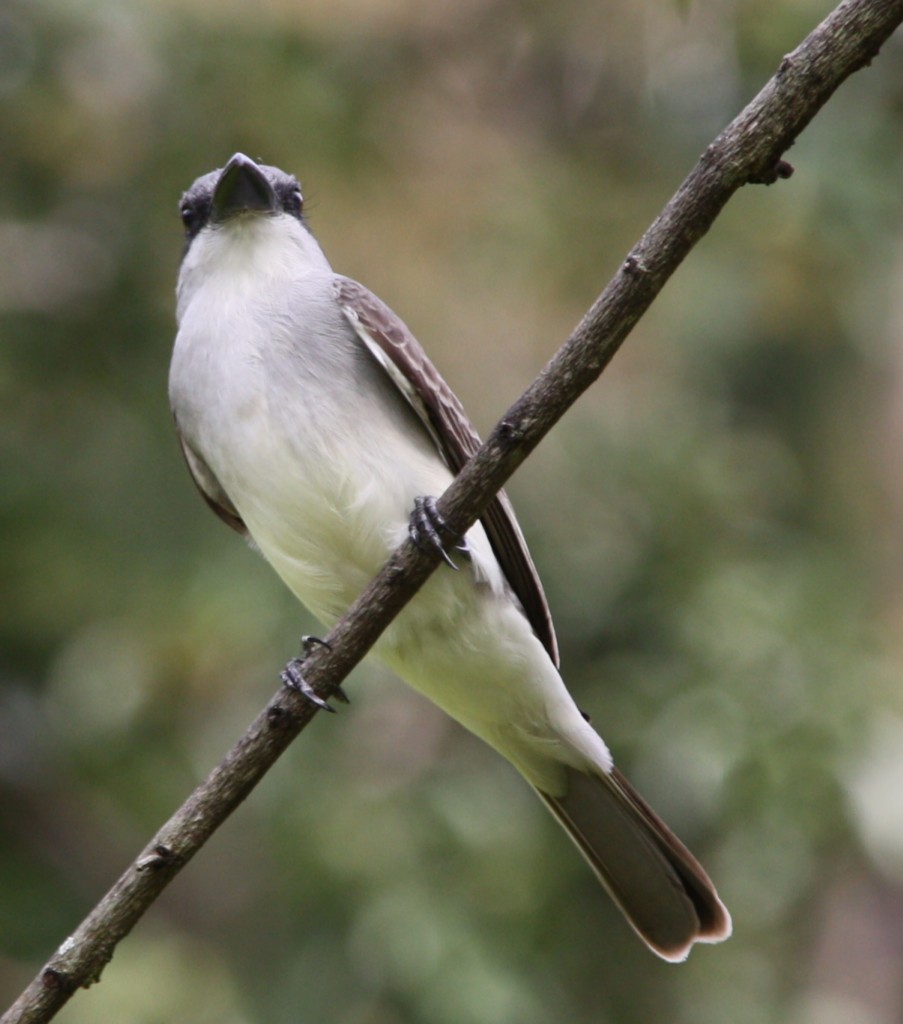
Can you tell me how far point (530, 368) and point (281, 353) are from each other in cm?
255

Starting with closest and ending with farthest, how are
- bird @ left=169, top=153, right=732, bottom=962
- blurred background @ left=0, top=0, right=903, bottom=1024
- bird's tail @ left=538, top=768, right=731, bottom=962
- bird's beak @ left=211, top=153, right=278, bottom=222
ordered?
bird @ left=169, top=153, right=732, bottom=962 → bird's tail @ left=538, top=768, right=731, bottom=962 → bird's beak @ left=211, top=153, right=278, bottom=222 → blurred background @ left=0, top=0, right=903, bottom=1024

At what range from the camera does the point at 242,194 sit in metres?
3.86

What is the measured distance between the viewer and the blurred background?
4.54 meters

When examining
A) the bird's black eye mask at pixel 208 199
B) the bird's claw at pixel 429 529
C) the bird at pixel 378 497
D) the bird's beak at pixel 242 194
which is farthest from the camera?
the bird's black eye mask at pixel 208 199

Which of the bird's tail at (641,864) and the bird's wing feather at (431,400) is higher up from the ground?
the bird's wing feather at (431,400)

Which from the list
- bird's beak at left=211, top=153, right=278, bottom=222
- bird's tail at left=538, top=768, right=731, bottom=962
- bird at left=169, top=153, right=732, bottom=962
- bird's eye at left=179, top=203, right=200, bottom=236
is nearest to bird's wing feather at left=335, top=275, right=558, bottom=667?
bird at left=169, top=153, right=732, bottom=962

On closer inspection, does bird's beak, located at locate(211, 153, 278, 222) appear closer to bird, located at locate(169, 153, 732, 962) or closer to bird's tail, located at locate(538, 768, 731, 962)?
bird, located at locate(169, 153, 732, 962)

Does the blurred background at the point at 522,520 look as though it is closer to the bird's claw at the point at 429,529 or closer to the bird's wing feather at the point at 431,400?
the bird's wing feather at the point at 431,400

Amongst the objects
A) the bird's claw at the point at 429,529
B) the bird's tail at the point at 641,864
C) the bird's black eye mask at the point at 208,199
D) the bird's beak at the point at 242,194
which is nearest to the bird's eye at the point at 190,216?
the bird's black eye mask at the point at 208,199

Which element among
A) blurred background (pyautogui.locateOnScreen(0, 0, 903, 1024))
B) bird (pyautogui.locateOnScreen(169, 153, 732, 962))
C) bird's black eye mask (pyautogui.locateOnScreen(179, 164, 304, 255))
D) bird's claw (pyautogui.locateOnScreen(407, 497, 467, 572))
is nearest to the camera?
bird's claw (pyautogui.locateOnScreen(407, 497, 467, 572))

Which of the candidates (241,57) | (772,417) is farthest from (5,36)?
(772,417)

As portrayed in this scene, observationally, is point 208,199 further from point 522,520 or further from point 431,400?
point 522,520

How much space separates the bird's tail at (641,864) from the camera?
3559 mm

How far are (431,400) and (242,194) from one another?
0.87 metres
